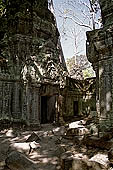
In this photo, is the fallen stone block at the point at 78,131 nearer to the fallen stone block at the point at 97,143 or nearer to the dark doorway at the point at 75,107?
the fallen stone block at the point at 97,143

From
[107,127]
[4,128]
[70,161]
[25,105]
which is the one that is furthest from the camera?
[25,105]

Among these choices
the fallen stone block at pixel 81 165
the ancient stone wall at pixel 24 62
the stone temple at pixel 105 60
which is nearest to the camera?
the fallen stone block at pixel 81 165

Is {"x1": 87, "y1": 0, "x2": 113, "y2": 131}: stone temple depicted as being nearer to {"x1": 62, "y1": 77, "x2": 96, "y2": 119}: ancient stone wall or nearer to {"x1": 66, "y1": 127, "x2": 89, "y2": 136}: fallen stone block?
{"x1": 66, "y1": 127, "x2": 89, "y2": 136}: fallen stone block

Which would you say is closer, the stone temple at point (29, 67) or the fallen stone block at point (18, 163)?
the fallen stone block at point (18, 163)

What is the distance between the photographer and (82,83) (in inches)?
610

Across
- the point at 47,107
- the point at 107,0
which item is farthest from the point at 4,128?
the point at 107,0

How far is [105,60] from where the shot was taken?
478 cm

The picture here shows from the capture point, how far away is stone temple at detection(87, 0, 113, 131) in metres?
4.52

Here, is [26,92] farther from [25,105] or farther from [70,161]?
[70,161]

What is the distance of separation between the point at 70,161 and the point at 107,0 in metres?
4.30

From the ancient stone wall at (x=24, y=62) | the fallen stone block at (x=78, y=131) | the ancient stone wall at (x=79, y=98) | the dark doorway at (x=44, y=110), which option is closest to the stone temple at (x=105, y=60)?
the fallen stone block at (x=78, y=131)

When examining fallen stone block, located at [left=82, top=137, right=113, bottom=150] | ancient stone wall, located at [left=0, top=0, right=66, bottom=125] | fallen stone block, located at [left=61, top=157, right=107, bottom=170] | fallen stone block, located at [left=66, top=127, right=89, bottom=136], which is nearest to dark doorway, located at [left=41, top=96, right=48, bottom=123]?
ancient stone wall, located at [left=0, top=0, right=66, bottom=125]

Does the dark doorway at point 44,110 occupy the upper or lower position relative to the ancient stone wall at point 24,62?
lower

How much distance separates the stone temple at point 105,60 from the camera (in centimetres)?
452
